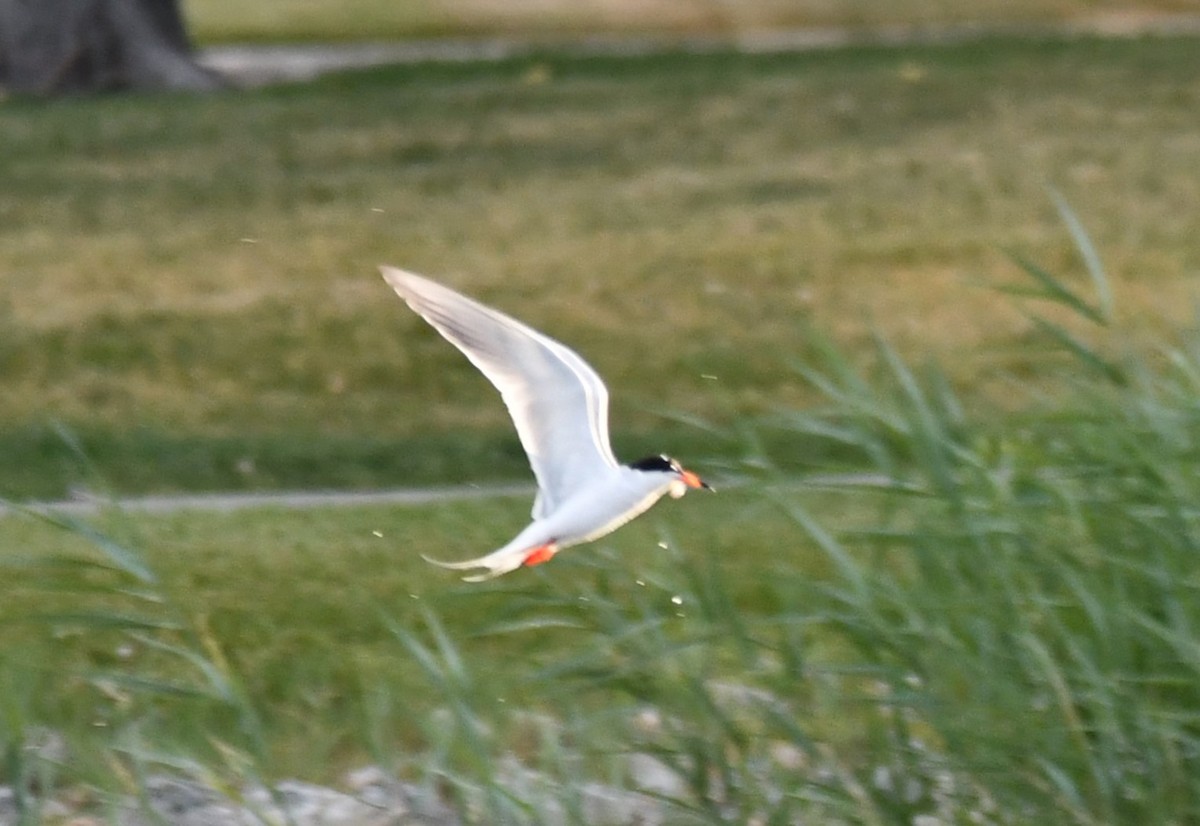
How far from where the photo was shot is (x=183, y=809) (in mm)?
5246

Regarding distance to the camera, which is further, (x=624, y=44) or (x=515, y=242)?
(x=624, y=44)

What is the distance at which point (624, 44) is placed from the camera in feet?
68.9

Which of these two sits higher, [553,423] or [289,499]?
[553,423]

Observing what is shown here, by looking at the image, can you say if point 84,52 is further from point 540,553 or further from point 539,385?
point 540,553

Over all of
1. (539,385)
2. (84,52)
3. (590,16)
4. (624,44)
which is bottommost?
(590,16)

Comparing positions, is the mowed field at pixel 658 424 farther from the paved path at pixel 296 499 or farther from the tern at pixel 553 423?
the tern at pixel 553 423

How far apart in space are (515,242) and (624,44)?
9985 mm

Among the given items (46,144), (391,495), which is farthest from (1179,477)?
(46,144)

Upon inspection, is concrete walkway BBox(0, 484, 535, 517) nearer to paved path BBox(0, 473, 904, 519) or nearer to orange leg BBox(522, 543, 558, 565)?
paved path BBox(0, 473, 904, 519)

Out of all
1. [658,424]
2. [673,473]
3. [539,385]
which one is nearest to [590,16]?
[658,424]

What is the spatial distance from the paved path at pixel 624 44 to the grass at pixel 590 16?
50cm

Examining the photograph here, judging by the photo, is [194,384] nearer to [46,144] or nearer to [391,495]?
[391,495]

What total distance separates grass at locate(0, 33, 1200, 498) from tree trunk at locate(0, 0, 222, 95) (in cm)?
76

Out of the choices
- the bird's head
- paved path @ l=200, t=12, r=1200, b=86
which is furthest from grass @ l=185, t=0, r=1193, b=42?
the bird's head
